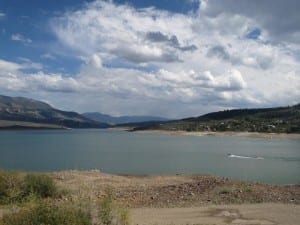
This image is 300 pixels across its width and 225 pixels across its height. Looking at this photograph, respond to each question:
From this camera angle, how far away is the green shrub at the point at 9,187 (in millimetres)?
23859

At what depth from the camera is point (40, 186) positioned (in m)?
25.6

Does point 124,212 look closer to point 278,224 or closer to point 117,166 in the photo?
point 278,224

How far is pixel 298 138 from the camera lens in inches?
6176

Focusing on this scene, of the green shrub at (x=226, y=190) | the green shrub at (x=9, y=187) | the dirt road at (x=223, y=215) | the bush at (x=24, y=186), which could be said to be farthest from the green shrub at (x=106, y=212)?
the green shrub at (x=226, y=190)

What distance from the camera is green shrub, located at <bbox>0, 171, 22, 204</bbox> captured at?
23.9m

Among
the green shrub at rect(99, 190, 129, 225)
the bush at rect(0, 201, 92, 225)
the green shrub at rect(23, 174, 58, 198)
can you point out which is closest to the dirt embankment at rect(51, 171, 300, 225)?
the green shrub at rect(23, 174, 58, 198)

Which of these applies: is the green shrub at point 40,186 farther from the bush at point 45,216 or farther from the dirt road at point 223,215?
the bush at point 45,216

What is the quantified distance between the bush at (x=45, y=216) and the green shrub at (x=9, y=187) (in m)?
10.9

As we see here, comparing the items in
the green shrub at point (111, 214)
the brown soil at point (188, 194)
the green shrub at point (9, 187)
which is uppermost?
the green shrub at point (111, 214)

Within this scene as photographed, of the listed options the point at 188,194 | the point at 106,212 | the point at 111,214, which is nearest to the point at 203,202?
the point at 188,194

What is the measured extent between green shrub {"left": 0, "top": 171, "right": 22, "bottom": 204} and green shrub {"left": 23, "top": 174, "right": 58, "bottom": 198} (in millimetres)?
431

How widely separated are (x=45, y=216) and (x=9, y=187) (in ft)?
43.1

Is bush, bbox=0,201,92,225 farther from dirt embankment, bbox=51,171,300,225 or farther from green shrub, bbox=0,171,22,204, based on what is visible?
green shrub, bbox=0,171,22,204

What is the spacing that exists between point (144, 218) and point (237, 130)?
173224mm
